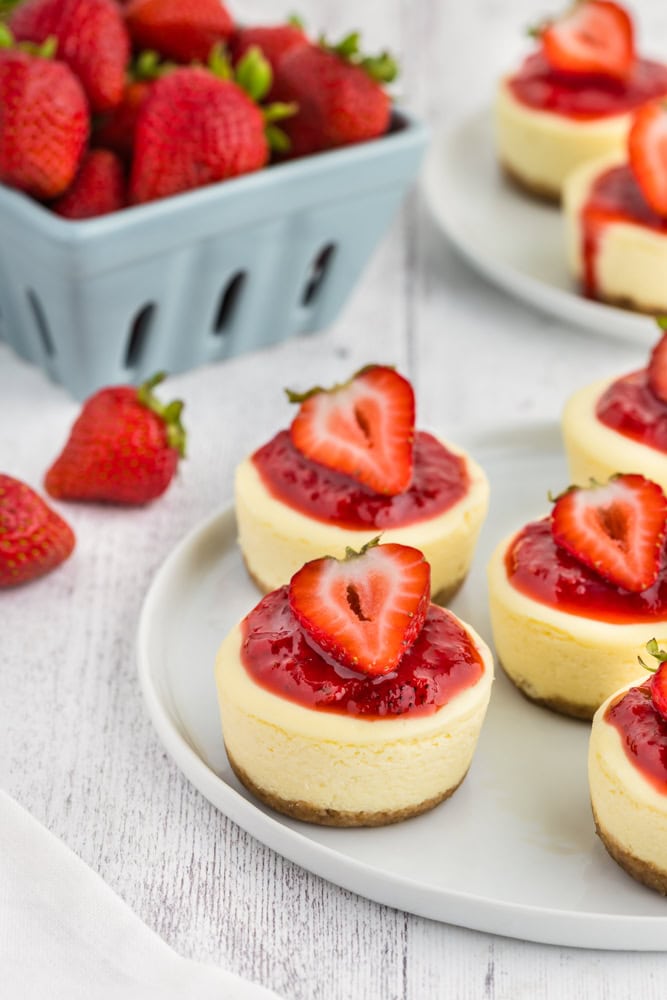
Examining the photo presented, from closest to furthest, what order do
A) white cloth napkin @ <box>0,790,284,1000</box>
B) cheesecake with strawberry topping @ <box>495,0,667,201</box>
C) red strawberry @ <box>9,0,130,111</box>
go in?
1. white cloth napkin @ <box>0,790,284,1000</box>
2. red strawberry @ <box>9,0,130,111</box>
3. cheesecake with strawberry topping @ <box>495,0,667,201</box>

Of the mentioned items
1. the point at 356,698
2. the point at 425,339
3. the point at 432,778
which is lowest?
the point at 425,339

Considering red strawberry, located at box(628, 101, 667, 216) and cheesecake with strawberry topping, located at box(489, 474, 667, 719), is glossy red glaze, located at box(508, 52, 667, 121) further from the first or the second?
cheesecake with strawberry topping, located at box(489, 474, 667, 719)

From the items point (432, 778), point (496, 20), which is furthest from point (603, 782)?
point (496, 20)

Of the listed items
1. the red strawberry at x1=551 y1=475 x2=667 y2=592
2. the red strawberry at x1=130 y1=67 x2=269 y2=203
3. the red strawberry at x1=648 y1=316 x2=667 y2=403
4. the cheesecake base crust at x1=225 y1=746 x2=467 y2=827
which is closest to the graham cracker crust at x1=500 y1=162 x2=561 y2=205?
the red strawberry at x1=130 y1=67 x2=269 y2=203

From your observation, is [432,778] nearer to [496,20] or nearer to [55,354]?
[55,354]

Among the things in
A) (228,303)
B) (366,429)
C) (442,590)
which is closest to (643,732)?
(442,590)

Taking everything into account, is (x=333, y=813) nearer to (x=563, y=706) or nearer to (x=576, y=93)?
(x=563, y=706)
